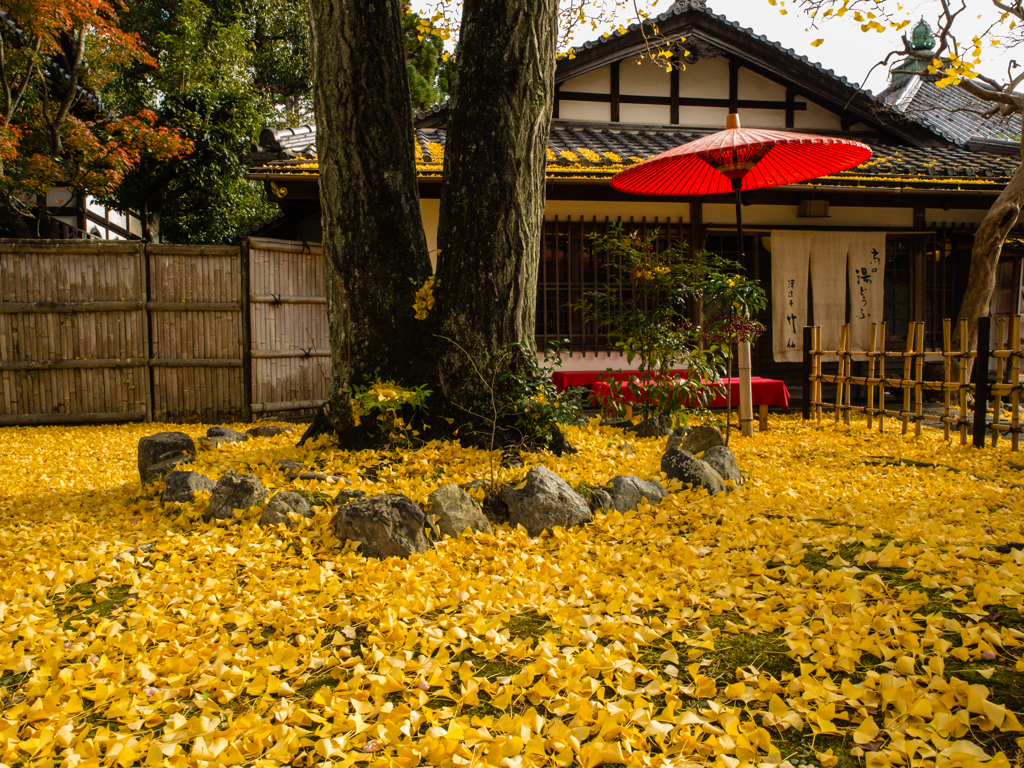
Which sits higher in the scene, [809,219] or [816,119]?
[816,119]

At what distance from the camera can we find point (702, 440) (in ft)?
14.2

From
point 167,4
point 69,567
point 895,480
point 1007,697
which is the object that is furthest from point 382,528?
point 167,4

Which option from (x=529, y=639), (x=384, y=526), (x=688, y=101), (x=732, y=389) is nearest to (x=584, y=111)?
(x=688, y=101)

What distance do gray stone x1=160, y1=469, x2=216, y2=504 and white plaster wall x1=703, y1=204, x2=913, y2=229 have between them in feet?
22.5

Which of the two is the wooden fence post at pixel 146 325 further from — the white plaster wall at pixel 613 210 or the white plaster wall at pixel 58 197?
the white plaster wall at pixel 58 197

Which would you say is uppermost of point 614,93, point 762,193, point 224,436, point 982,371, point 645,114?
point 614,93

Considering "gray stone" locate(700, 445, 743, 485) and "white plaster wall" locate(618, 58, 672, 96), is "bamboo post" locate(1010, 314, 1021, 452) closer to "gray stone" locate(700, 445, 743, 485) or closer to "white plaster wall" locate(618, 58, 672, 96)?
"gray stone" locate(700, 445, 743, 485)

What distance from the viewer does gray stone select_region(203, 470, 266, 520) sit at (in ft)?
10.5

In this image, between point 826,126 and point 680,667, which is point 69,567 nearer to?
point 680,667

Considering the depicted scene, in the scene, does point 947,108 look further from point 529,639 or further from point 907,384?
point 529,639

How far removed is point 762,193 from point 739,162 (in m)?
3.16

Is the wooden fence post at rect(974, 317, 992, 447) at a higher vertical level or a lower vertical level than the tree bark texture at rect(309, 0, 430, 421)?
lower

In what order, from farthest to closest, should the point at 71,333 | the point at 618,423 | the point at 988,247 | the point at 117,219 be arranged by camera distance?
1. the point at 117,219
2. the point at 988,247
3. the point at 71,333
4. the point at 618,423

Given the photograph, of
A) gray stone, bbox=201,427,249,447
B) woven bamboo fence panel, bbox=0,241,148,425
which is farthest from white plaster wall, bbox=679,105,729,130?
gray stone, bbox=201,427,249,447
